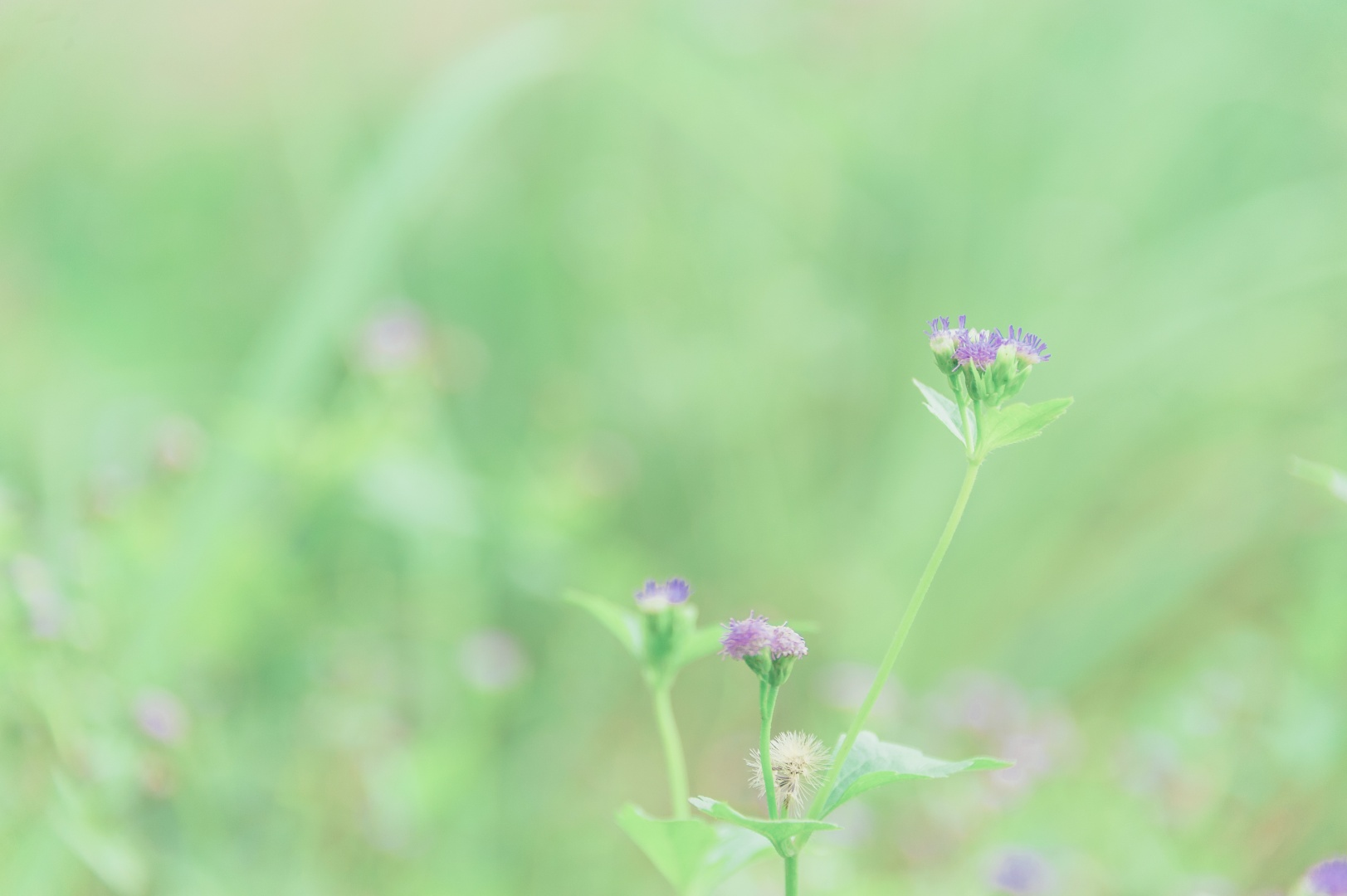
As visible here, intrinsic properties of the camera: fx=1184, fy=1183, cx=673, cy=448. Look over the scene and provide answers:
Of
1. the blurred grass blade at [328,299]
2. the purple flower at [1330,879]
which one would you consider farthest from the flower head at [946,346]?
the blurred grass blade at [328,299]

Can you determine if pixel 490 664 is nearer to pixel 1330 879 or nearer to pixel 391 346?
pixel 391 346

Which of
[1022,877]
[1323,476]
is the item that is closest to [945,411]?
[1323,476]

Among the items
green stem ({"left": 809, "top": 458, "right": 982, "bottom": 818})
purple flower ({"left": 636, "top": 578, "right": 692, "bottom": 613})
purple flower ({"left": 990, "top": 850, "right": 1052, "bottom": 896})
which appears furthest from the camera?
purple flower ({"left": 990, "top": 850, "right": 1052, "bottom": 896})

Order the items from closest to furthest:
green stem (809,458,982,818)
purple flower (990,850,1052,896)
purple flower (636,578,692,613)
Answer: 1. green stem (809,458,982,818)
2. purple flower (636,578,692,613)
3. purple flower (990,850,1052,896)

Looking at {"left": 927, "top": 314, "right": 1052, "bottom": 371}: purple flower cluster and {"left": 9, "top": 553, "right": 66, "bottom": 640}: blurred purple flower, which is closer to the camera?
{"left": 927, "top": 314, "right": 1052, "bottom": 371}: purple flower cluster

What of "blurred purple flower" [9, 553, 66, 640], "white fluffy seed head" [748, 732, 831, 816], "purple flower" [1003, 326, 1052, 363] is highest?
"blurred purple flower" [9, 553, 66, 640]

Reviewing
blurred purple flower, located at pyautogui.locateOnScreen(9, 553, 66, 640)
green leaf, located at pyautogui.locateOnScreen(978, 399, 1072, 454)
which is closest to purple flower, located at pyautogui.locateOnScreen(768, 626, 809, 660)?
green leaf, located at pyautogui.locateOnScreen(978, 399, 1072, 454)

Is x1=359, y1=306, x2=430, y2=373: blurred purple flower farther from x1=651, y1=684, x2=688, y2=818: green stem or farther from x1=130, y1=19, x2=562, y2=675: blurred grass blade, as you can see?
x1=651, y1=684, x2=688, y2=818: green stem

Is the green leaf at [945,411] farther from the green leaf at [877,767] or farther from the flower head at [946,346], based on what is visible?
the green leaf at [877,767]
